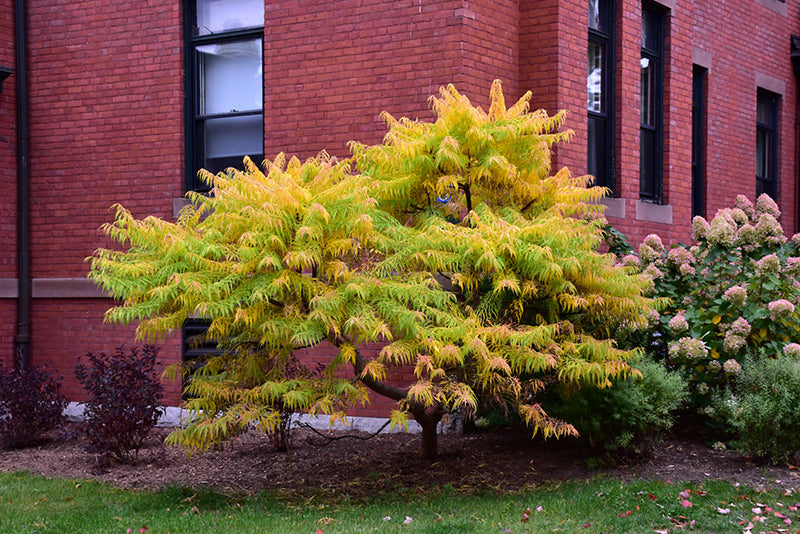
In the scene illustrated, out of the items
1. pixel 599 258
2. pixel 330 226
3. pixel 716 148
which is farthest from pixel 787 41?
pixel 330 226

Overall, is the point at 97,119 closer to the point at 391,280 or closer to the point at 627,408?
the point at 391,280

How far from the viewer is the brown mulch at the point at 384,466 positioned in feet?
21.9

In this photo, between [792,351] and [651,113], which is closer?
[792,351]

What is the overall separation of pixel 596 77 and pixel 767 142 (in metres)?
6.10

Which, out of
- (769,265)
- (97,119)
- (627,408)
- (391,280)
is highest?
(97,119)

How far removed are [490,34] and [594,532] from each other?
557cm

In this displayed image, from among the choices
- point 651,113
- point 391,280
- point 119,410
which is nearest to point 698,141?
point 651,113

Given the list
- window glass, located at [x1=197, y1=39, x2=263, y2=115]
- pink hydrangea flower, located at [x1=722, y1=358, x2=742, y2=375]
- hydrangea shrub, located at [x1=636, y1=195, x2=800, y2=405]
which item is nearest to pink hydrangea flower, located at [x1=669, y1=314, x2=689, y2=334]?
hydrangea shrub, located at [x1=636, y1=195, x2=800, y2=405]

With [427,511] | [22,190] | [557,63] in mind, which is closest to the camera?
[427,511]

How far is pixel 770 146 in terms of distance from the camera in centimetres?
1471

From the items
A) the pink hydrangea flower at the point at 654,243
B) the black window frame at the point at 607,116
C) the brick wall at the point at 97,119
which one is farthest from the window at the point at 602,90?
the brick wall at the point at 97,119

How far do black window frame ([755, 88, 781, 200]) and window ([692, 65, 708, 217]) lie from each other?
8.03 ft

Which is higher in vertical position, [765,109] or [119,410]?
[765,109]

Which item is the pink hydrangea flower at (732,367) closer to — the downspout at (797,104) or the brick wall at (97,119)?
the brick wall at (97,119)
